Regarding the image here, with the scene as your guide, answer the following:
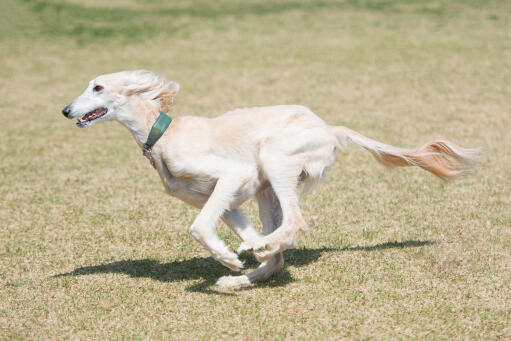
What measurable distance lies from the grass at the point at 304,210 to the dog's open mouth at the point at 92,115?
50.6 inches

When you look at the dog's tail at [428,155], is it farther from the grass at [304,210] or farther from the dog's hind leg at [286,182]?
the grass at [304,210]

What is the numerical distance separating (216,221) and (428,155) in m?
1.87

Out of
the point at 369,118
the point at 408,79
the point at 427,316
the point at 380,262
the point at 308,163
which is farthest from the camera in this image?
the point at 408,79

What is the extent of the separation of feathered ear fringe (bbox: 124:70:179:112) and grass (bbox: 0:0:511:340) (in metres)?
1.41

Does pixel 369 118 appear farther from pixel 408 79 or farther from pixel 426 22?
pixel 426 22

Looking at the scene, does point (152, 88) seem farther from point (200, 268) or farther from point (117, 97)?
point (200, 268)

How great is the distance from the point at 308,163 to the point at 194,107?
22.2 feet

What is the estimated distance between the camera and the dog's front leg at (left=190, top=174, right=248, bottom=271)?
4543mm

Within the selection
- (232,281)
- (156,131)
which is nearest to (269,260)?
(232,281)

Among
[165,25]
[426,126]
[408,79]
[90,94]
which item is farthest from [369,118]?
[165,25]

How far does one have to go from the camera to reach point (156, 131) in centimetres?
484

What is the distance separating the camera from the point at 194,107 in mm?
11289

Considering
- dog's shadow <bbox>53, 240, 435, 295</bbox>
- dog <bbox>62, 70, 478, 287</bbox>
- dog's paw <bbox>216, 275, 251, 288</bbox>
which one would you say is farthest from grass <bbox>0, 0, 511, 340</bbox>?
dog <bbox>62, 70, 478, 287</bbox>

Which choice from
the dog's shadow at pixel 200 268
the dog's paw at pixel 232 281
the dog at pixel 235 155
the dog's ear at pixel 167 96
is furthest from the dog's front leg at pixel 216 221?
the dog's ear at pixel 167 96
